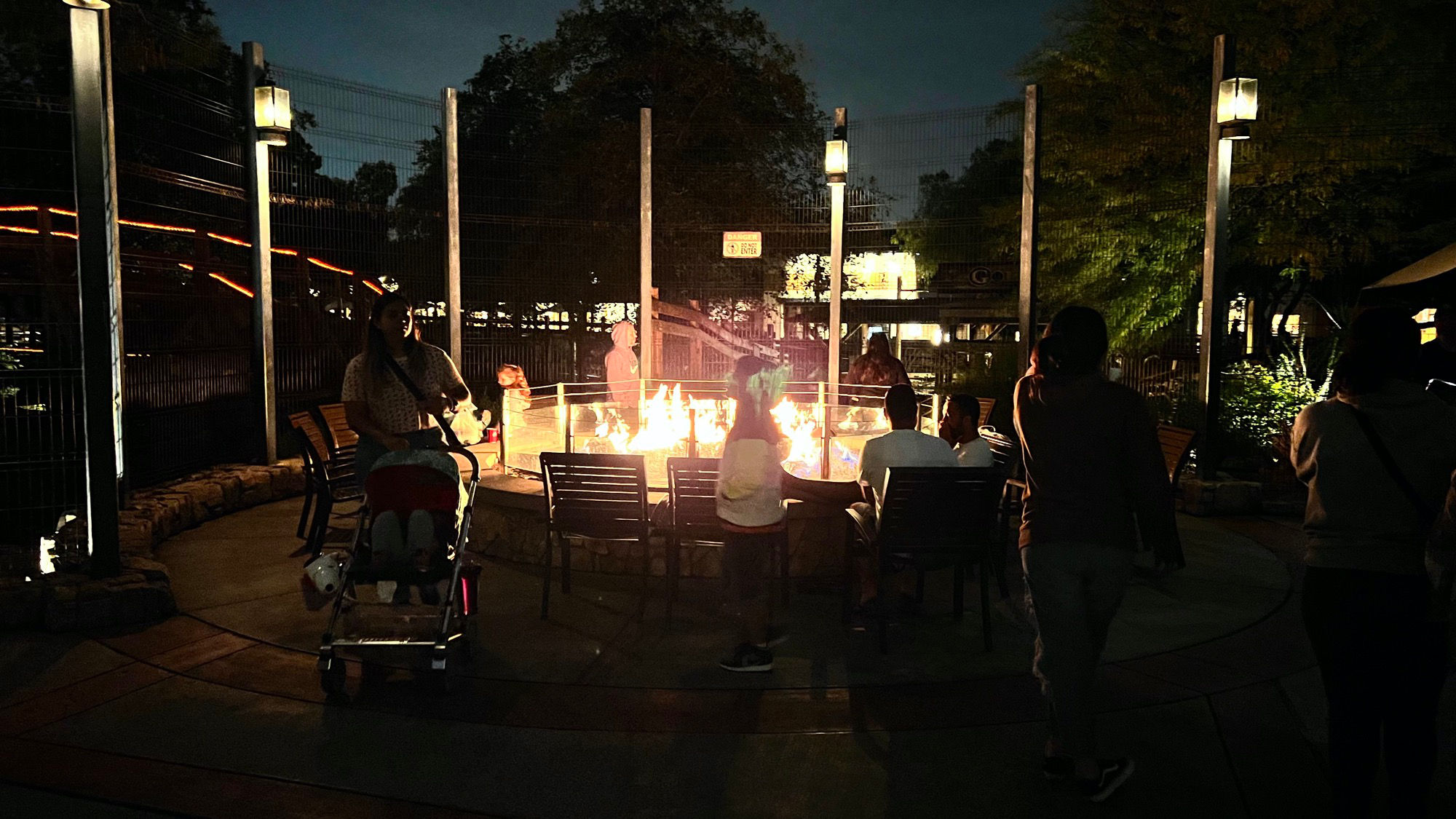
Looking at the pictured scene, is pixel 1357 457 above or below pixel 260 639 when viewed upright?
above

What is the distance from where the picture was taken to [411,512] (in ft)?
16.9

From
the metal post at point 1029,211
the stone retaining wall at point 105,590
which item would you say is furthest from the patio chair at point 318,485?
the metal post at point 1029,211

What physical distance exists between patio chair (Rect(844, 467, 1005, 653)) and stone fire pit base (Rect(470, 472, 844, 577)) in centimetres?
121

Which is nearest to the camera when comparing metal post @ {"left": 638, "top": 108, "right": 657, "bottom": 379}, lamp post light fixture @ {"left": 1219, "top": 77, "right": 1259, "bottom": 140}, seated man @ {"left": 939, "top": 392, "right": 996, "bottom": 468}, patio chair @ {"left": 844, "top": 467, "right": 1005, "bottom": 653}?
patio chair @ {"left": 844, "top": 467, "right": 1005, "bottom": 653}

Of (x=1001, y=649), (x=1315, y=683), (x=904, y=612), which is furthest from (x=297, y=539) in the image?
(x=1315, y=683)

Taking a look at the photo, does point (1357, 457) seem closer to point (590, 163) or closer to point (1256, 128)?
point (1256, 128)

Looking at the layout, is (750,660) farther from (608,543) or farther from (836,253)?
(836,253)

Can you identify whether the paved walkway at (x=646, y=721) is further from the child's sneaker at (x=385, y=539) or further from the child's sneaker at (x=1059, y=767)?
the child's sneaker at (x=385, y=539)

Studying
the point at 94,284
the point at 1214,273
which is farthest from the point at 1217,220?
the point at 94,284

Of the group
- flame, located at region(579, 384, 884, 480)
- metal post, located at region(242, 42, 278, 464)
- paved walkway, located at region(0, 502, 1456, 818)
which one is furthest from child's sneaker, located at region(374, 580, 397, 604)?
metal post, located at region(242, 42, 278, 464)

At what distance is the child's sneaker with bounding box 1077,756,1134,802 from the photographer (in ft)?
12.5

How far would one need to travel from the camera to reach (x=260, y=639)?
5766 mm

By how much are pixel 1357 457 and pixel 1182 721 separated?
1870 mm

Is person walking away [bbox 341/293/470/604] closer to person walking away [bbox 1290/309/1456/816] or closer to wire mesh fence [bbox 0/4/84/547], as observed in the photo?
wire mesh fence [bbox 0/4/84/547]
